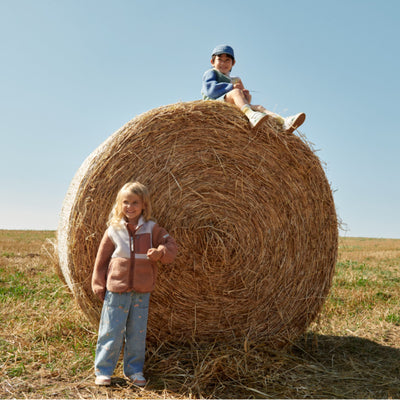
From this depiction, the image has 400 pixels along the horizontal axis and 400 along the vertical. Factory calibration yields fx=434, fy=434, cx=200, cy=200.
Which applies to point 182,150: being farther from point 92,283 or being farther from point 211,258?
point 92,283

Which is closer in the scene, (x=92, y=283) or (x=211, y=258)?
(x=92, y=283)

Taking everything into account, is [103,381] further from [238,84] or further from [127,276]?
[238,84]

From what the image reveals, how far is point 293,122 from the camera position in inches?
159

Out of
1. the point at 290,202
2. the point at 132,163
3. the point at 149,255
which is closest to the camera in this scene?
the point at 149,255

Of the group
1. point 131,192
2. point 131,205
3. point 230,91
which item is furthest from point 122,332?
point 230,91

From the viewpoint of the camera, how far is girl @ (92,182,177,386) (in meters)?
3.43

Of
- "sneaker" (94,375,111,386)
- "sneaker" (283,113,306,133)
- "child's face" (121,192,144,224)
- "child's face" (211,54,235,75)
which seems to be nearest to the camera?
"sneaker" (94,375,111,386)

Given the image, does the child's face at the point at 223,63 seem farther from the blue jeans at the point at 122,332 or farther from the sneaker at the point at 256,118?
the blue jeans at the point at 122,332

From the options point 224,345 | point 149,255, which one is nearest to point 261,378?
point 224,345

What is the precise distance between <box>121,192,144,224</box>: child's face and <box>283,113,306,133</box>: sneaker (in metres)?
1.60

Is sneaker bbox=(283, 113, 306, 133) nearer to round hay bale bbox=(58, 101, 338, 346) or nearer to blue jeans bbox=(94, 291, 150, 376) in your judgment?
round hay bale bbox=(58, 101, 338, 346)

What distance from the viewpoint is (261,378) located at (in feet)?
11.8

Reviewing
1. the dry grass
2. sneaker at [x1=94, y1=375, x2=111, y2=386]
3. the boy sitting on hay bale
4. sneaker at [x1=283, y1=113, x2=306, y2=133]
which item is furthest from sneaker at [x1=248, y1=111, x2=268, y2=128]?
sneaker at [x1=94, y1=375, x2=111, y2=386]

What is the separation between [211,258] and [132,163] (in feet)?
3.61
